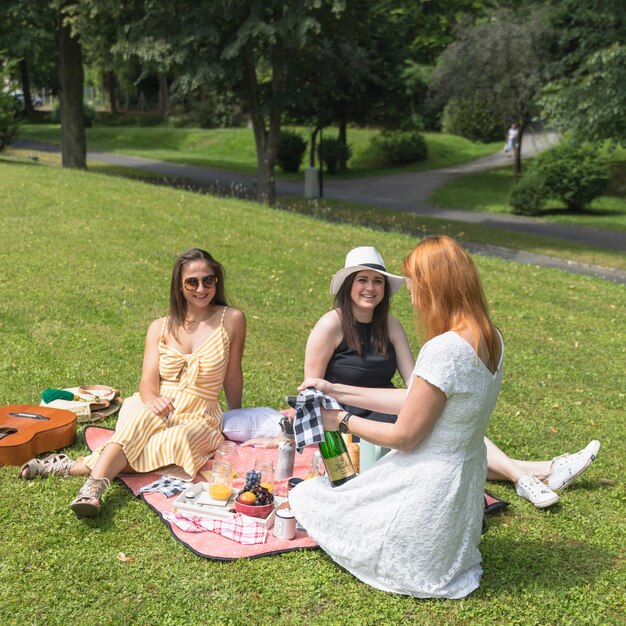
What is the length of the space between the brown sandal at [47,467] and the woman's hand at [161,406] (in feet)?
2.07

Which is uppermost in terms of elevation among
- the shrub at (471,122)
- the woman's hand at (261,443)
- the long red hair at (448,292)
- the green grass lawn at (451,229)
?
the shrub at (471,122)

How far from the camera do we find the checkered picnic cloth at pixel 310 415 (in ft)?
12.8

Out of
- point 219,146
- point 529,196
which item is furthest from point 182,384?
point 219,146

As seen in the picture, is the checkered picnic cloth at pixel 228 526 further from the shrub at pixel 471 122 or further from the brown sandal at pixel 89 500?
the shrub at pixel 471 122

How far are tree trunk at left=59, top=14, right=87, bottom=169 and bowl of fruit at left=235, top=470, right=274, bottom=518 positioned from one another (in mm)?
20974

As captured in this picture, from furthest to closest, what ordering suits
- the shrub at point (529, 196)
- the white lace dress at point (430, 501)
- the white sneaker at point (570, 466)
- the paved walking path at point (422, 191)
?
the shrub at point (529, 196) < the paved walking path at point (422, 191) < the white sneaker at point (570, 466) < the white lace dress at point (430, 501)

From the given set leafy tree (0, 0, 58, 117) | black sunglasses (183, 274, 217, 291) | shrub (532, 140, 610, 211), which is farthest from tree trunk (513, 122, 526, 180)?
black sunglasses (183, 274, 217, 291)

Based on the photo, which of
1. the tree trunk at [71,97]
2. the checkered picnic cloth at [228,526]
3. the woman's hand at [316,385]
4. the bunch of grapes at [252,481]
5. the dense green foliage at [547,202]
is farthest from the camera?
the dense green foliage at [547,202]

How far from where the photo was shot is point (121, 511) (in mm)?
4676

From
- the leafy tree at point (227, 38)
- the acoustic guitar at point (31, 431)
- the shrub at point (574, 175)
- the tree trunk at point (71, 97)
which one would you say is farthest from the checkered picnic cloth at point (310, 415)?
the shrub at point (574, 175)

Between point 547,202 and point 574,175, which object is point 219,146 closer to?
point 547,202

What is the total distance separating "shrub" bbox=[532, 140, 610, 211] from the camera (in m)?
24.5

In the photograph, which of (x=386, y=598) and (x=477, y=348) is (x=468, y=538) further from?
(x=477, y=348)

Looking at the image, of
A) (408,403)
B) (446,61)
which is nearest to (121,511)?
(408,403)
